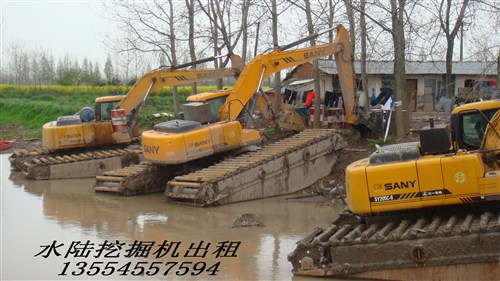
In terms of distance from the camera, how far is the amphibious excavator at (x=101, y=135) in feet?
68.9

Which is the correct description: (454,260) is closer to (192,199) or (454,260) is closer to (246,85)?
(192,199)

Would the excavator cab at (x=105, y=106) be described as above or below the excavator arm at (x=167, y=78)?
below

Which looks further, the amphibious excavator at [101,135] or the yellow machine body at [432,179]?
the amphibious excavator at [101,135]

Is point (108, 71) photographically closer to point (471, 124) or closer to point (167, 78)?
point (167, 78)

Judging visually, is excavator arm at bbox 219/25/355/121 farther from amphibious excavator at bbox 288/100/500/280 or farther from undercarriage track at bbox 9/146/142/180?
amphibious excavator at bbox 288/100/500/280

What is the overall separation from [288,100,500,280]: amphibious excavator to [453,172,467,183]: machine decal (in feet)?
0.04

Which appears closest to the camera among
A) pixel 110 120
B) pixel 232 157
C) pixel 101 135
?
pixel 232 157

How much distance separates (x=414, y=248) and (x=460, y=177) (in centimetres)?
123

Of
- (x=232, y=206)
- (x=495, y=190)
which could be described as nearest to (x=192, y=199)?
(x=232, y=206)

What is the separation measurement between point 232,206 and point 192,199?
93 centimetres

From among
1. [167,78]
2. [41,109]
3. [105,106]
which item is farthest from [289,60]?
[41,109]

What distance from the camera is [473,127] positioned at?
10273mm

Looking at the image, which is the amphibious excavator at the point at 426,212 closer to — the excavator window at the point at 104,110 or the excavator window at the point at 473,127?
the excavator window at the point at 473,127

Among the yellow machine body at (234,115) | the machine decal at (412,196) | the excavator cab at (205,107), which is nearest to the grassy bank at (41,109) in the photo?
the excavator cab at (205,107)
